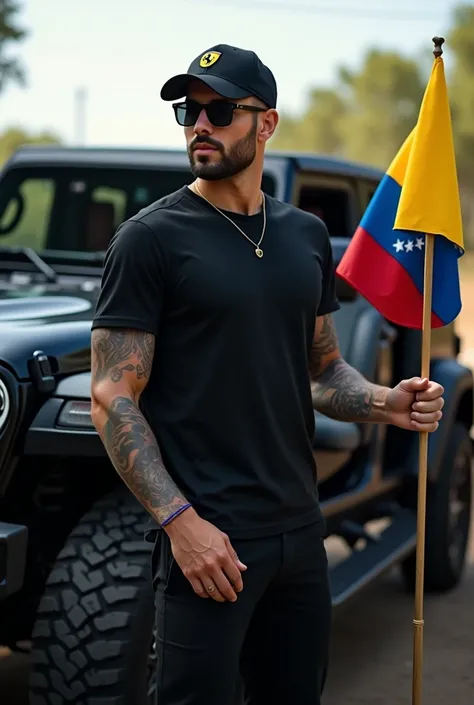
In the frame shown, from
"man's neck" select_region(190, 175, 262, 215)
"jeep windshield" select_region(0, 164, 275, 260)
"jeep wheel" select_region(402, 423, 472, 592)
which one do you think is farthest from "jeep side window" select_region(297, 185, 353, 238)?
"man's neck" select_region(190, 175, 262, 215)

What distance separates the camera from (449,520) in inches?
226

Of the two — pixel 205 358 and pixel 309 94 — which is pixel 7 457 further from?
pixel 309 94

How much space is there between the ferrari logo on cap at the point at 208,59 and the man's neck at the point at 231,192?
233mm

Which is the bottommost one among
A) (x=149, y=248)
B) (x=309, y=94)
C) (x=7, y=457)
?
(x=309, y=94)

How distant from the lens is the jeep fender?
542 cm

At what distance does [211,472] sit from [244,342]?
0.87 feet

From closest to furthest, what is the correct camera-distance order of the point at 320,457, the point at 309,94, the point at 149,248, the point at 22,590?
the point at 149,248, the point at 22,590, the point at 320,457, the point at 309,94

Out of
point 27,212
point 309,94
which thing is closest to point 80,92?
point 309,94

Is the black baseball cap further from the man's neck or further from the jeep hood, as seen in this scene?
the jeep hood

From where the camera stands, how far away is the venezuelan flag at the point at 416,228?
3125 millimetres

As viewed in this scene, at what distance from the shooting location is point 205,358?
99.8 inches

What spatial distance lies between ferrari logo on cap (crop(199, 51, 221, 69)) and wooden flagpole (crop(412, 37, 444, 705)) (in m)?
0.68

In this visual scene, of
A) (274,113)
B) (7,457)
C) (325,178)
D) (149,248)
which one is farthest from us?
(325,178)

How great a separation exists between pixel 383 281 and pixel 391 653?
2.15 metres
